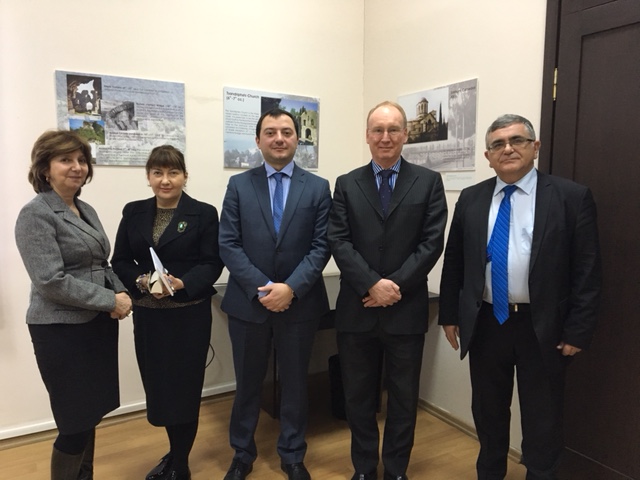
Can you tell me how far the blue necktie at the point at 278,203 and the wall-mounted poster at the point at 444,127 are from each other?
3.74ft

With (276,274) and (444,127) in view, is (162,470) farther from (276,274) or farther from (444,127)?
(444,127)

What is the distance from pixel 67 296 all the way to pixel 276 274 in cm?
82

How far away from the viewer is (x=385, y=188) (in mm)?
2064

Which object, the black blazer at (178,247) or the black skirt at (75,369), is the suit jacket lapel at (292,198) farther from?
the black skirt at (75,369)

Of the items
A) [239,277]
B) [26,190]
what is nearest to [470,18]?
[239,277]

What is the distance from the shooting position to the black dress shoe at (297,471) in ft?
7.13

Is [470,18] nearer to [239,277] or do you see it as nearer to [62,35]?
[239,277]

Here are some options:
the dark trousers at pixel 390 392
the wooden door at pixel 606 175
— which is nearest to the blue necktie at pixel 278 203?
the dark trousers at pixel 390 392

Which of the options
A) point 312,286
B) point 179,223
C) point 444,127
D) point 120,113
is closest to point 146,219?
point 179,223

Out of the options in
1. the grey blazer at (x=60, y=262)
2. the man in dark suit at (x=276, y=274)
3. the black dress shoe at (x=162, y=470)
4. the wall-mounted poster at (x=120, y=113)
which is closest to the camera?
the grey blazer at (x=60, y=262)

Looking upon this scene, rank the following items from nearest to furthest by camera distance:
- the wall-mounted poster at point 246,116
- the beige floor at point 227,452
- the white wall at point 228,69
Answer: the beige floor at point 227,452
the white wall at point 228,69
the wall-mounted poster at point 246,116

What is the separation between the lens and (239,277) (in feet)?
6.72

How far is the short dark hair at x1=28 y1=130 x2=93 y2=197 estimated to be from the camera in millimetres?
1710

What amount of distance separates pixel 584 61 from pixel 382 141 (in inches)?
37.1
